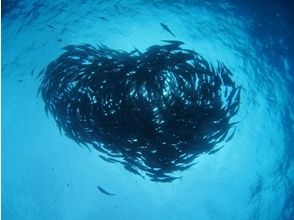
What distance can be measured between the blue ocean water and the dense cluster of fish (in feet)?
6.25

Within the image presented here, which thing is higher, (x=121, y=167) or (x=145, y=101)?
(x=145, y=101)

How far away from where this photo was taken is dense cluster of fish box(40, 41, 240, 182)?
586cm

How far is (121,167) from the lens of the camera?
31.7 feet

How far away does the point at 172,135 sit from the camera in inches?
236

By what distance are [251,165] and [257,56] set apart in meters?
4.00

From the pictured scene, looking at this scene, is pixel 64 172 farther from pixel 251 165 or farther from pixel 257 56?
pixel 257 56

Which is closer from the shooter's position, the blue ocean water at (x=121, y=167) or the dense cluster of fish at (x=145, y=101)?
the dense cluster of fish at (x=145, y=101)

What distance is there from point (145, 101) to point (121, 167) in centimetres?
431

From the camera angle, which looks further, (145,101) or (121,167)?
(121,167)

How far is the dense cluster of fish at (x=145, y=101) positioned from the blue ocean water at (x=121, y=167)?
1.91m

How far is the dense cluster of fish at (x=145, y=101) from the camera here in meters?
5.86

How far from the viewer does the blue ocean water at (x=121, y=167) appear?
25.4 feet

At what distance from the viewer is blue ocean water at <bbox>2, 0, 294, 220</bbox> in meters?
7.75

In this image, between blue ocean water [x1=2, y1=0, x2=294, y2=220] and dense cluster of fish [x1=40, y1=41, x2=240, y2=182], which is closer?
dense cluster of fish [x1=40, y1=41, x2=240, y2=182]
